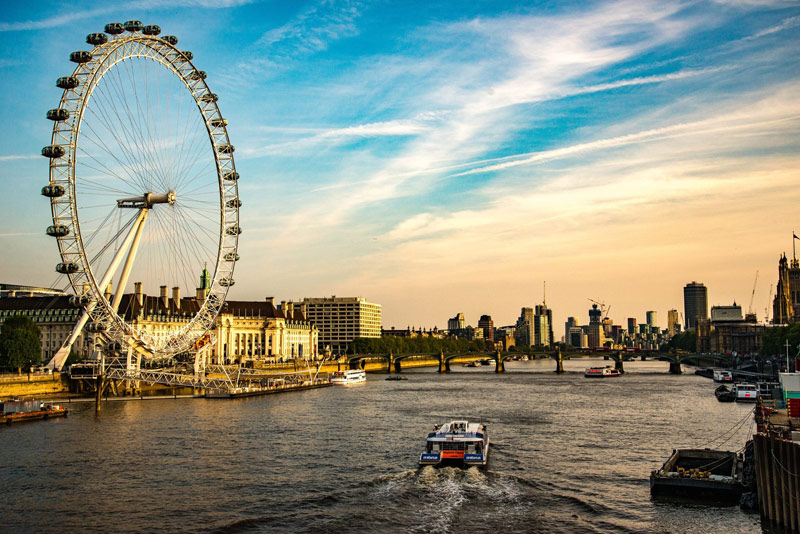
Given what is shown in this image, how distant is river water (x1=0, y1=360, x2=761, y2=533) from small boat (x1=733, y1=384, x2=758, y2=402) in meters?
11.3

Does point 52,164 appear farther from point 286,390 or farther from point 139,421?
point 286,390

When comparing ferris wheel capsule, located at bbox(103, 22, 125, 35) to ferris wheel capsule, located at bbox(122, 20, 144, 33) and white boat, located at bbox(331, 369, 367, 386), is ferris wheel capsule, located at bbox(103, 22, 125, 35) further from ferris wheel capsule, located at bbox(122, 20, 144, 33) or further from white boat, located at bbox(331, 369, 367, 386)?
white boat, located at bbox(331, 369, 367, 386)

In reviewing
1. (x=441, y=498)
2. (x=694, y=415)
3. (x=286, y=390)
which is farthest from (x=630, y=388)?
(x=441, y=498)

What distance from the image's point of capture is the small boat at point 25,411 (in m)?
63.4

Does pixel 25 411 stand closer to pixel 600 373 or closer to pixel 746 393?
pixel 746 393

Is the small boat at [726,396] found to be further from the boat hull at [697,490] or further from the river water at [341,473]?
the boat hull at [697,490]

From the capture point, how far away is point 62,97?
66.2m

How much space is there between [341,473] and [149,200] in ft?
170

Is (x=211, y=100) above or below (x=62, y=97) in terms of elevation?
above

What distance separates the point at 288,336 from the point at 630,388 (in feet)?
355

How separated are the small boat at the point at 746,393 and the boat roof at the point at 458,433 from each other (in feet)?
164

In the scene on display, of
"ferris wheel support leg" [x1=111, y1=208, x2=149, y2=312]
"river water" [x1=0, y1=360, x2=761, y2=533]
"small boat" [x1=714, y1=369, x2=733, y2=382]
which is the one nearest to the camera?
"river water" [x1=0, y1=360, x2=761, y2=533]

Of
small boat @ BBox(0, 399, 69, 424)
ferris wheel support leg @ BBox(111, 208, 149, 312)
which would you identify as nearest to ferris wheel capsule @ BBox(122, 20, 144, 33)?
ferris wheel support leg @ BBox(111, 208, 149, 312)

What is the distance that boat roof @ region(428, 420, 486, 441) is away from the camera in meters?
43.6
